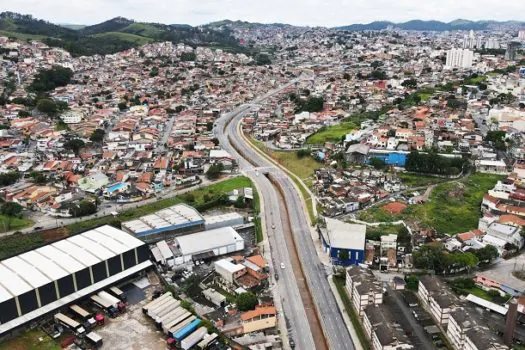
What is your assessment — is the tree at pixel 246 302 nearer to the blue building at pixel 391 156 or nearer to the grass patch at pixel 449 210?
the grass patch at pixel 449 210

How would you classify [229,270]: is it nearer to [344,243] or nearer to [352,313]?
[352,313]

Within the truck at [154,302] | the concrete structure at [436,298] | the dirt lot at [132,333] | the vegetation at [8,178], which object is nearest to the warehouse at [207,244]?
the truck at [154,302]

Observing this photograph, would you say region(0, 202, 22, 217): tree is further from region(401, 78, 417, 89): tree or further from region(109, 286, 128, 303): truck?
region(401, 78, 417, 89): tree

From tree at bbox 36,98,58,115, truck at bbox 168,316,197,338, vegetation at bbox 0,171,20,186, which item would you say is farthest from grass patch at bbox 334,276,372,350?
tree at bbox 36,98,58,115

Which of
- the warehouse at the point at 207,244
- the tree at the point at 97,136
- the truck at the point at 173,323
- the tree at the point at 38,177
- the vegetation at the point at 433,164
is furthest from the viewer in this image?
the tree at the point at 97,136

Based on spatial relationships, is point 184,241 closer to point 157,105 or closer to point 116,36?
point 157,105
